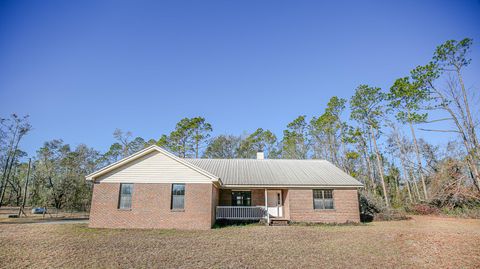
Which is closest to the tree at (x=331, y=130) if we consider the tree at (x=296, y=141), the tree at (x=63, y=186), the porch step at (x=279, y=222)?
the tree at (x=296, y=141)

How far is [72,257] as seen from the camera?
25.3 feet

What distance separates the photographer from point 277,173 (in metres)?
19.2

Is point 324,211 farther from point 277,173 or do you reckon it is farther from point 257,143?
point 257,143

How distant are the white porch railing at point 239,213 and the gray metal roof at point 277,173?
174 centimetres

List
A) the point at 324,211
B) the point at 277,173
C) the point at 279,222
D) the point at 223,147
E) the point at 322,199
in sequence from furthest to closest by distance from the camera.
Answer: the point at 223,147, the point at 277,173, the point at 322,199, the point at 324,211, the point at 279,222

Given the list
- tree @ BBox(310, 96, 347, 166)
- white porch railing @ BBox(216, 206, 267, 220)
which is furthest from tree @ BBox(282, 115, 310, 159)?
white porch railing @ BBox(216, 206, 267, 220)

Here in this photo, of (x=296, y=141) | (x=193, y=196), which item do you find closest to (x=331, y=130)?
(x=296, y=141)

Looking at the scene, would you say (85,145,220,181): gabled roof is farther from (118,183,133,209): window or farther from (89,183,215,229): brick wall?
(118,183,133,209): window

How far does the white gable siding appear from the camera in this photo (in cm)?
1481

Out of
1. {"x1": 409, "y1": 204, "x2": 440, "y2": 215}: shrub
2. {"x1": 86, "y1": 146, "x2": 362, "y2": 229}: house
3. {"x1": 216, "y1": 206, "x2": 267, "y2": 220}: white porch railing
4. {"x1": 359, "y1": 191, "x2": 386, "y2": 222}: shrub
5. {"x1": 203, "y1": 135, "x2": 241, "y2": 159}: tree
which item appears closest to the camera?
{"x1": 86, "y1": 146, "x2": 362, "y2": 229}: house

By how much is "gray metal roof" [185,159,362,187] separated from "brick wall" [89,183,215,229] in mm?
2903

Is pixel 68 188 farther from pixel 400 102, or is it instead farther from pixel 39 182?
pixel 400 102

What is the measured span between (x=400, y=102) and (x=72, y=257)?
91.6ft

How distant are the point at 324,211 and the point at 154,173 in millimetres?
11559
